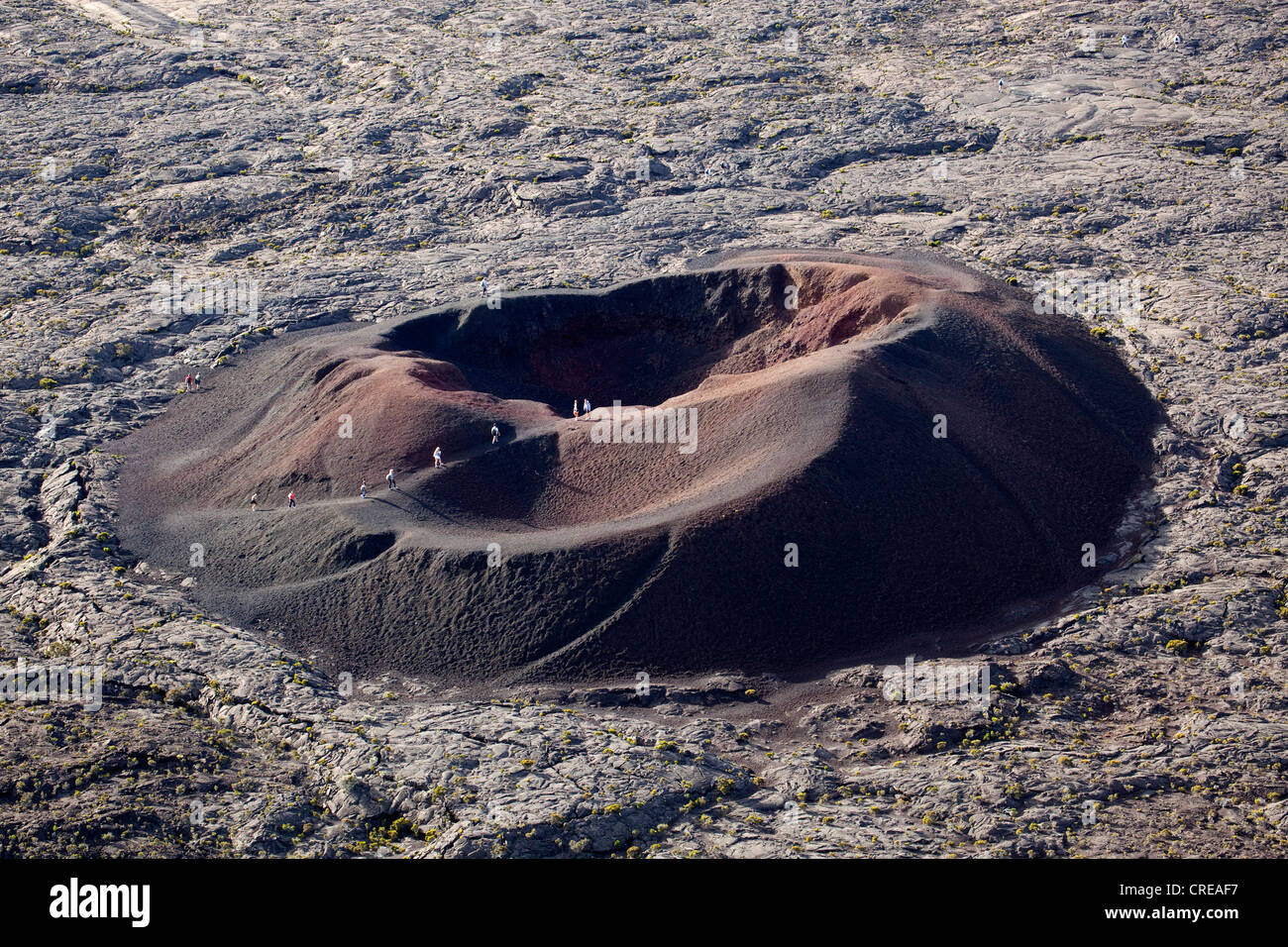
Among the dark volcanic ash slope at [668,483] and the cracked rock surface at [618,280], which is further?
the dark volcanic ash slope at [668,483]

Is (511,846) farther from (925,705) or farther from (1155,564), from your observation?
(1155,564)

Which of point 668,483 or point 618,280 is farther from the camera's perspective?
point 618,280

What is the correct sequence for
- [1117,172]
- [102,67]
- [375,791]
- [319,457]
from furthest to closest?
[102,67] → [1117,172] → [319,457] → [375,791]

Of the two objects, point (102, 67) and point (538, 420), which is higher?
point (102, 67)

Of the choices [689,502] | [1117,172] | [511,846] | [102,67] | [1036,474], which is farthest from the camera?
[102,67]

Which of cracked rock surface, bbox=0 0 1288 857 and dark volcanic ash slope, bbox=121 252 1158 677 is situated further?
dark volcanic ash slope, bbox=121 252 1158 677

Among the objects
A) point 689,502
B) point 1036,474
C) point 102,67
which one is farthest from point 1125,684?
point 102,67

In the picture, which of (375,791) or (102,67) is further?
(102,67)

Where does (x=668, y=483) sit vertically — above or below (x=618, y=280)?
below
